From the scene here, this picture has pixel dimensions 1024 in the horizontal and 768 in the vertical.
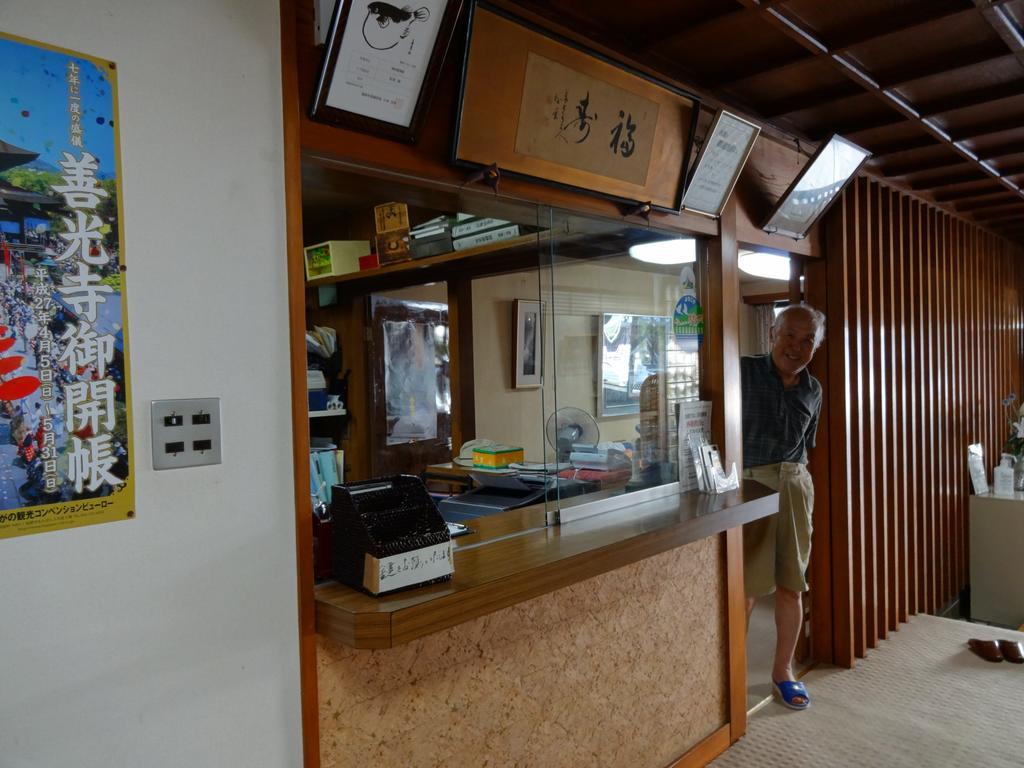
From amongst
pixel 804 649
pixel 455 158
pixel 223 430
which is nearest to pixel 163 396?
pixel 223 430

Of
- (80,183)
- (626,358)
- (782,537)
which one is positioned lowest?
(782,537)

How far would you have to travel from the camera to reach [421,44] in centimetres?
154

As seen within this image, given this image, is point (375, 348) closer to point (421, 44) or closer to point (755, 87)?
point (755, 87)

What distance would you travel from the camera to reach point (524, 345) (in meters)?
4.36

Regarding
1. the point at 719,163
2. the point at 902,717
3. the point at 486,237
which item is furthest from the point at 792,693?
the point at 486,237

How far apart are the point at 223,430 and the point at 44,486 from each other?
0.97 ft

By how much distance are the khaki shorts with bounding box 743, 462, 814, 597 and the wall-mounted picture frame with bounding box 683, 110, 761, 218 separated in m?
1.27

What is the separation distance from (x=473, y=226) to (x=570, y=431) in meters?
1.25

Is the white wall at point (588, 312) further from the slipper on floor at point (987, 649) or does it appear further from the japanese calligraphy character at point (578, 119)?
the slipper on floor at point (987, 649)

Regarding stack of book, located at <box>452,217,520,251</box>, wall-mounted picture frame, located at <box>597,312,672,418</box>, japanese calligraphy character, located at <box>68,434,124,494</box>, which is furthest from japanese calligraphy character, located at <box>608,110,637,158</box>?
japanese calligraphy character, located at <box>68,434,124,494</box>

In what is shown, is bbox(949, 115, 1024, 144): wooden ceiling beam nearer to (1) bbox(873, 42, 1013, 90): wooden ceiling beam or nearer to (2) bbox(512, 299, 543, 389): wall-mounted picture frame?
(1) bbox(873, 42, 1013, 90): wooden ceiling beam

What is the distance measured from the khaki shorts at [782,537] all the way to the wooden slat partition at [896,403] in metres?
0.34

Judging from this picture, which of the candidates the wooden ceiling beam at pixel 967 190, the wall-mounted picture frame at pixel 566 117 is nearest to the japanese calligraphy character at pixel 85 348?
the wall-mounted picture frame at pixel 566 117

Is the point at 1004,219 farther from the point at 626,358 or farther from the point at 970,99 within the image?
the point at 626,358
